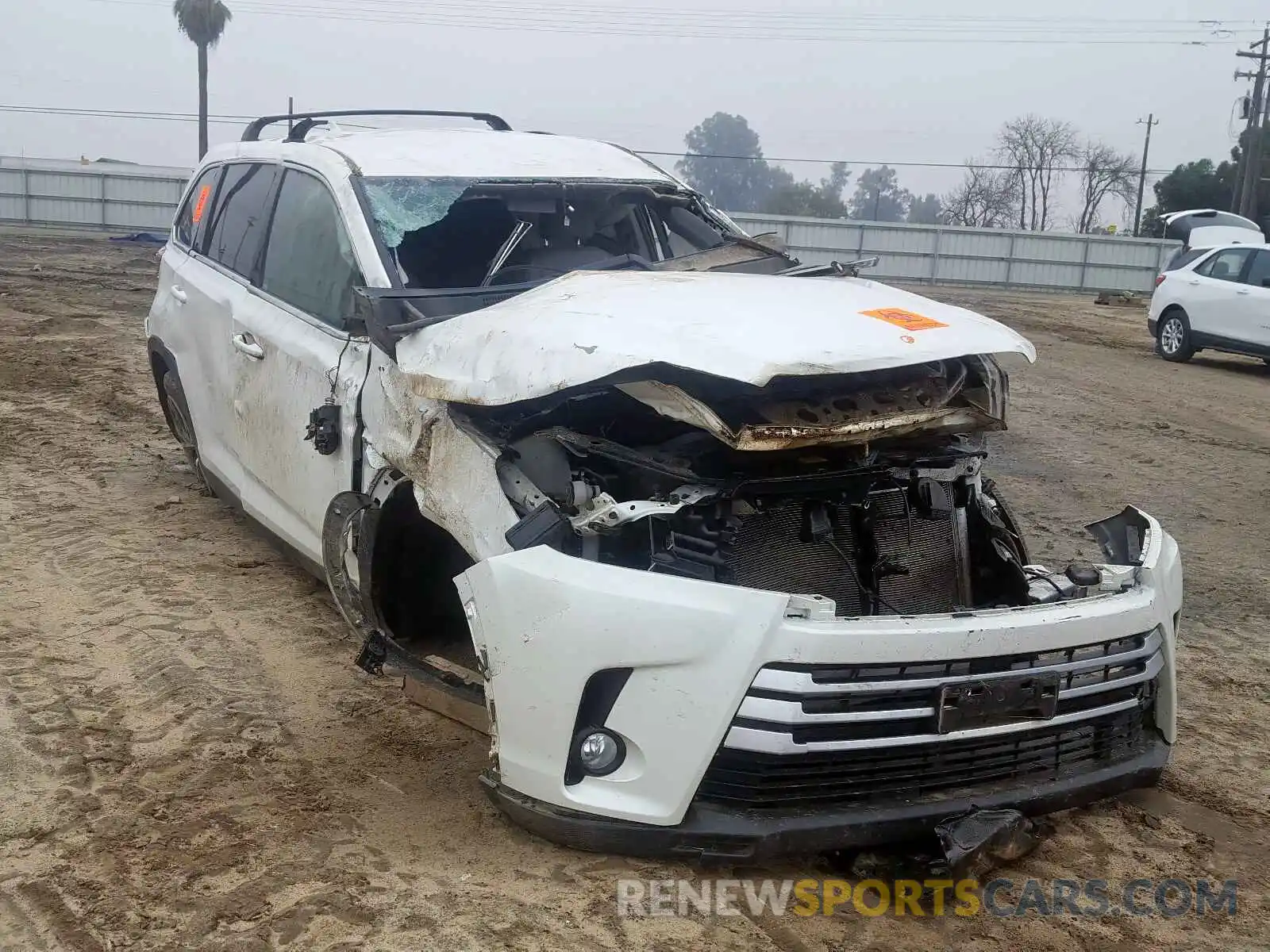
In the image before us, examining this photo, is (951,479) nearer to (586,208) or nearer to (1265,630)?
(586,208)

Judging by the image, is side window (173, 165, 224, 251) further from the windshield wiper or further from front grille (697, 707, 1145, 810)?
front grille (697, 707, 1145, 810)

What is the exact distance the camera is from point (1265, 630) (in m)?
5.09

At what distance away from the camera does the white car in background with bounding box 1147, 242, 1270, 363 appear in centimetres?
1384

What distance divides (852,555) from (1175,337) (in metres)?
13.3

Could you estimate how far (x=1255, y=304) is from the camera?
13.8 metres

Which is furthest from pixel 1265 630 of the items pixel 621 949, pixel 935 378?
pixel 621 949

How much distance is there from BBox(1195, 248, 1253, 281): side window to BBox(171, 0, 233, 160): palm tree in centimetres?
3552

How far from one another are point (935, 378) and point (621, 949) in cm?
166

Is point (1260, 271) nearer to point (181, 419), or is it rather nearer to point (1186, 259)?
point (1186, 259)

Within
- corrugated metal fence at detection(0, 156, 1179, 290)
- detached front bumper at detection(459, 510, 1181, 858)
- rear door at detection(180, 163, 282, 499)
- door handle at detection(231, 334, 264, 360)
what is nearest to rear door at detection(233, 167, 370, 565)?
door handle at detection(231, 334, 264, 360)

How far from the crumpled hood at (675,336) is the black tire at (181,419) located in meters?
2.51

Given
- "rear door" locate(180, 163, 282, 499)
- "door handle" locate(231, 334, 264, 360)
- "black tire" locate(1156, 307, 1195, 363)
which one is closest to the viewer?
"door handle" locate(231, 334, 264, 360)

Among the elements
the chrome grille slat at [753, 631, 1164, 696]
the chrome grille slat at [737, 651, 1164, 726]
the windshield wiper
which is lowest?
the chrome grille slat at [737, 651, 1164, 726]

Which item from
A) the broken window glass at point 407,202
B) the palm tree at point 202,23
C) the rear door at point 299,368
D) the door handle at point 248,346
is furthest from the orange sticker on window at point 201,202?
the palm tree at point 202,23
